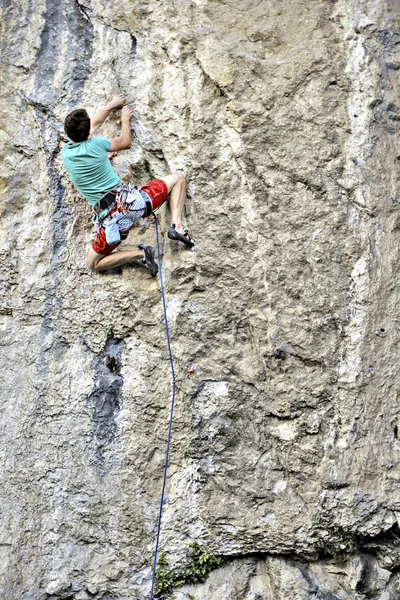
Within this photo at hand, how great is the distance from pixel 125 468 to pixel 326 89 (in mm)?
3324

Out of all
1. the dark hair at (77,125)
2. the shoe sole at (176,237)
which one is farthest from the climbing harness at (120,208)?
the dark hair at (77,125)

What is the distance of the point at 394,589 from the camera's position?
18.5 ft

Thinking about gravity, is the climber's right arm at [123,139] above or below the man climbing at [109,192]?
above

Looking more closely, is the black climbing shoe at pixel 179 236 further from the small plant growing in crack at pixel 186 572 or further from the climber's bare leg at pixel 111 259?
the small plant growing in crack at pixel 186 572

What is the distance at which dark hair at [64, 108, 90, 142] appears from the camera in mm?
5543

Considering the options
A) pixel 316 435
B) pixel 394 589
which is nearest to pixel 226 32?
pixel 316 435

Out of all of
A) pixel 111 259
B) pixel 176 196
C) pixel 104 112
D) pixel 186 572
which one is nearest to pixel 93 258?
pixel 111 259

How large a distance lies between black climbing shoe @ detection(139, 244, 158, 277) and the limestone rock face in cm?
12

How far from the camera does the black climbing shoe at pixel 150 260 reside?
18.7 feet

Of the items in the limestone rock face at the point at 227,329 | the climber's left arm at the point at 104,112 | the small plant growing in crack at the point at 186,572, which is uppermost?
the climber's left arm at the point at 104,112

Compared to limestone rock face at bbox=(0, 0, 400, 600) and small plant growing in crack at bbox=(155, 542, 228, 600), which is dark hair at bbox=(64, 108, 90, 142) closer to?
limestone rock face at bbox=(0, 0, 400, 600)

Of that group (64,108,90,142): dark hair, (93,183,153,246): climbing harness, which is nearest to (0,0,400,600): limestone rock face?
(93,183,153,246): climbing harness

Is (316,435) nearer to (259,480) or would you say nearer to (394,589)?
(259,480)

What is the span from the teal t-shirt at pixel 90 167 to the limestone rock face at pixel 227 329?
0.35 m
